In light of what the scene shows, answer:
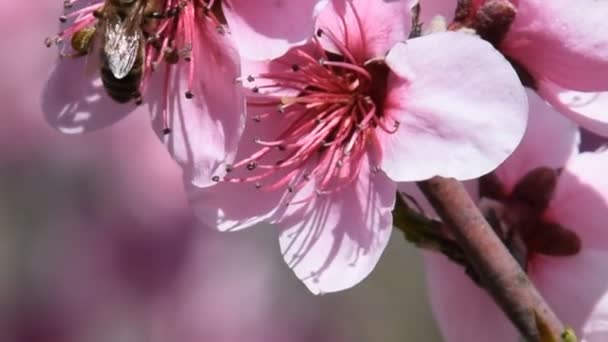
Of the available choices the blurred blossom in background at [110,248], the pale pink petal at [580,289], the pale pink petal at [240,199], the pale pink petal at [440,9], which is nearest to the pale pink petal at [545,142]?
the pale pink petal at [580,289]

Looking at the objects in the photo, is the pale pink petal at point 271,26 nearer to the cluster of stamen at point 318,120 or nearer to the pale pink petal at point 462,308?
the cluster of stamen at point 318,120

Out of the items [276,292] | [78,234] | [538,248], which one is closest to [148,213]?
[78,234]

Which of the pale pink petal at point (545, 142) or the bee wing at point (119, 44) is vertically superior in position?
the bee wing at point (119, 44)

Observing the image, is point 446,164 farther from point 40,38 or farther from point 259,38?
point 40,38

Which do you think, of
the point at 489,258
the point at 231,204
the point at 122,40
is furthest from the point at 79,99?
the point at 489,258

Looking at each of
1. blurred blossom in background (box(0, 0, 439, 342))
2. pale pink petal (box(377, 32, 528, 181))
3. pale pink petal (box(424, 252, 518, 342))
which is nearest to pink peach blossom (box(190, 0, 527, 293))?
pale pink petal (box(377, 32, 528, 181))

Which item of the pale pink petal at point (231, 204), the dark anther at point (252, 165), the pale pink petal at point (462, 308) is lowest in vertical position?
the pale pink petal at point (462, 308)

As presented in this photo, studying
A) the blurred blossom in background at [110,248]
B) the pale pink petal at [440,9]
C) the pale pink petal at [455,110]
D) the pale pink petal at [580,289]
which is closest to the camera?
the pale pink petal at [455,110]
